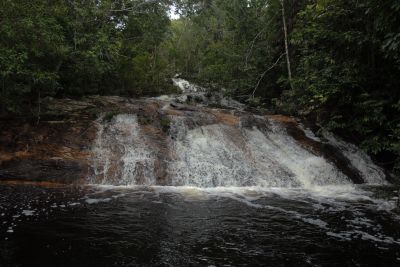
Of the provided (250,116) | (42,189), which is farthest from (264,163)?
(42,189)

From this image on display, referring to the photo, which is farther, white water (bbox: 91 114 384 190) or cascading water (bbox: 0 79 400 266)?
white water (bbox: 91 114 384 190)

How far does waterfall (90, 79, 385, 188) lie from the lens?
A: 11.3 m

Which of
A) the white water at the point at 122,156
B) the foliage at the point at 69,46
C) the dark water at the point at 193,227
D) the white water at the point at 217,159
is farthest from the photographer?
the white water at the point at 217,159

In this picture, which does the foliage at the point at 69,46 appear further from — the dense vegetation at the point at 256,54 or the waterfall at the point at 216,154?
the waterfall at the point at 216,154

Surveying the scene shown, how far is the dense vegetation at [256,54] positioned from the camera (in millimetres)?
11062

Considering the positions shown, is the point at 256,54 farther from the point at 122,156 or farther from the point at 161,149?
the point at 122,156

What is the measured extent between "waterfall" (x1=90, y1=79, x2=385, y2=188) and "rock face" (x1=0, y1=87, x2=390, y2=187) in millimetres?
31

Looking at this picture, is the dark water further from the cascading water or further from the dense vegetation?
the dense vegetation

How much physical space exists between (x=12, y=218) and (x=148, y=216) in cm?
260

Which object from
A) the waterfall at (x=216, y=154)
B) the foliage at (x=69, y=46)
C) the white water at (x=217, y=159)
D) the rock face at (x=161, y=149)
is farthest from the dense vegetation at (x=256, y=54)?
the white water at (x=217, y=159)

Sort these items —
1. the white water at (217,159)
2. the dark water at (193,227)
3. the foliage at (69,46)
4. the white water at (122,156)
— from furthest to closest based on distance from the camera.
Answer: the white water at (217,159) → the white water at (122,156) → the foliage at (69,46) → the dark water at (193,227)

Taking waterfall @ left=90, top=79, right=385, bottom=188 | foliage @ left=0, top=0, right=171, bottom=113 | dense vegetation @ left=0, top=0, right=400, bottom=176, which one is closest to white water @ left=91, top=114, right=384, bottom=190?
waterfall @ left=90, top=79, right=385, bottom=188

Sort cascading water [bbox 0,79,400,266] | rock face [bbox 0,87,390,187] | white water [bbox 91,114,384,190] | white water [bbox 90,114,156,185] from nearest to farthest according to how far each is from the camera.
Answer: cascading water [bbox 0,79,400,266] < white water [bbox 90,114,156,185] < rock face [bbox 0,87,390,187] < white water [bbox 91,114,384,190]

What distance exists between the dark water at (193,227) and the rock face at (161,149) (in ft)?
3.47
